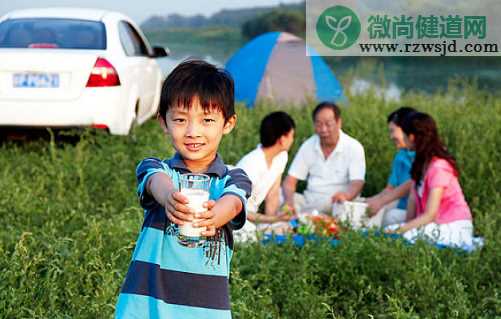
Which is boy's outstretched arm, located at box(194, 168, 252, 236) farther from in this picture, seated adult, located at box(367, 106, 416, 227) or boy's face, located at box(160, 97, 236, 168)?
seated adult, located at box(367, 106, 416, 227)

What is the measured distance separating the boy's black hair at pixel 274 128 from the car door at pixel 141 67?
2529 millimetres

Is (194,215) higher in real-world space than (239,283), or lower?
higher

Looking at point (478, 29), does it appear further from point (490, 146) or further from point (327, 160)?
point (327, 160)

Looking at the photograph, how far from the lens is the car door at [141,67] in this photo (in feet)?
27.2

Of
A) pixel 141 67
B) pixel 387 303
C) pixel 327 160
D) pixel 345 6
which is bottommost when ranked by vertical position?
pixel 387 303

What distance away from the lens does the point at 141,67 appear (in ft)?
28.0

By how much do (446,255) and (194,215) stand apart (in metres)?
2.90

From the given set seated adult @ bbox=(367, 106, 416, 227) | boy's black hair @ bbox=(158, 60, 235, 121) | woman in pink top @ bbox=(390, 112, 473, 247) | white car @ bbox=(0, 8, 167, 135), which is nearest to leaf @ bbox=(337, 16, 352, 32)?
white car @ bbox=(0, 8, 167, 135)

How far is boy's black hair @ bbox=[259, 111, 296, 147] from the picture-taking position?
581 cm

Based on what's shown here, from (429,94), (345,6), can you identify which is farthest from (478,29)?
(345,6)

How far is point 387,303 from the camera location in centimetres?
410

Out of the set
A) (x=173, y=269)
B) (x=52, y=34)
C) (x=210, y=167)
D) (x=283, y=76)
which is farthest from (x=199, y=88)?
(x=283, y=76)

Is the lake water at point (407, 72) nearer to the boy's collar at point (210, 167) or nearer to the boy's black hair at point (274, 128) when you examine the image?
the boy's black hair at point (274, 128)

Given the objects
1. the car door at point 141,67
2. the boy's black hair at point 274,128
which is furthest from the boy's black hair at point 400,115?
the car door at point 141,67
